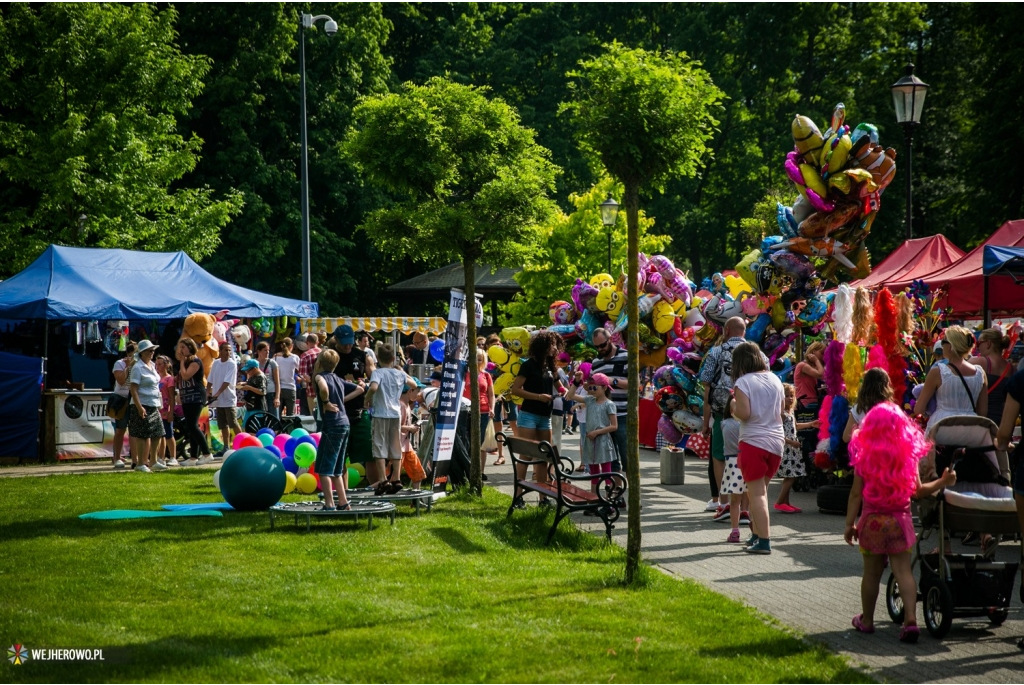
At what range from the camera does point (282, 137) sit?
37188 mm

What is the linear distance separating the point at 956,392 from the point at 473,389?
596cm

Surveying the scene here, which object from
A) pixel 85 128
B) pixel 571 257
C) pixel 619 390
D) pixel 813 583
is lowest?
pixel 813 583

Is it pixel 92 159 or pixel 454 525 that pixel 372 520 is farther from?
pixel 92 159

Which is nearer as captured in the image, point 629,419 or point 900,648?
point 900,648

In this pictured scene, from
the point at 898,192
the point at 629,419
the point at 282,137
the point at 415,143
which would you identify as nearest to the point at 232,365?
the point at 415,143

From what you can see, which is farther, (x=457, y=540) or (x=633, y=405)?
(x=457, y=540)

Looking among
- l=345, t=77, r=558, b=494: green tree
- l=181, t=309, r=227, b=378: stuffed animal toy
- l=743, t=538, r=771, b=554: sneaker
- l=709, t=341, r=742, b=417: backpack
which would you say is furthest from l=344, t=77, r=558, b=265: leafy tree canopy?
l=181, t=309, r=227, b=378: stuffed animal toy

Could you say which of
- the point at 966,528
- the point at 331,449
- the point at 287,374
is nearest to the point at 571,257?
the point at 287,374

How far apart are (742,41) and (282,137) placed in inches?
700

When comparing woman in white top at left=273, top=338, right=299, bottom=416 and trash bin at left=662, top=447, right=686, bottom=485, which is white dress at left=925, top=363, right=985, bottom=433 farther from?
woman in white top at left=273, top=338, right=299, bottom=416

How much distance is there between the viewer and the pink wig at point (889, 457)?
654 centimetres

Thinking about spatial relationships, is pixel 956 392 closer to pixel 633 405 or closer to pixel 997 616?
pixel 997 616

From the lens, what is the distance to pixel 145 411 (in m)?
16.5

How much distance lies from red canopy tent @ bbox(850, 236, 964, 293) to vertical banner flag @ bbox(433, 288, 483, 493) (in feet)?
21.3
